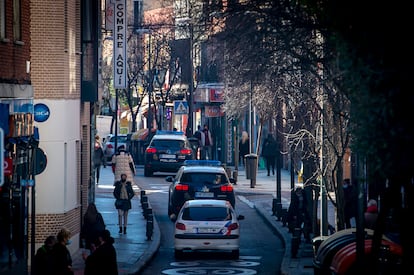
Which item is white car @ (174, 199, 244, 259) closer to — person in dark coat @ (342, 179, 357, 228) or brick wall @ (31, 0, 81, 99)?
person in dark coat @ (342, 179, 357, 228)

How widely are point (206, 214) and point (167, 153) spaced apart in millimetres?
21309

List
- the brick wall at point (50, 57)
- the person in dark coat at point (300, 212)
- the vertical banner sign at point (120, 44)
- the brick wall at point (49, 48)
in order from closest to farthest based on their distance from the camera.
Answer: the brick wall at point (50, 57)
the brick wall at point (49, 48)
the person in dark coat at point (300, 212)
the vertical banner sign at point (120, 44)

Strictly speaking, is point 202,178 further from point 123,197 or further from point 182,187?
point 123,197

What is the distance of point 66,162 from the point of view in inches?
996

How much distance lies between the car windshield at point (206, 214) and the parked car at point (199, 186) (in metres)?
5.32

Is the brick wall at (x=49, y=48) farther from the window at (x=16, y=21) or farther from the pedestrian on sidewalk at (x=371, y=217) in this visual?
the pedestrian on sidewalk at (x=371, y=217)

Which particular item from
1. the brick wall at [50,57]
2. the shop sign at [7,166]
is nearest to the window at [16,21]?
the brick wall at [50,57]

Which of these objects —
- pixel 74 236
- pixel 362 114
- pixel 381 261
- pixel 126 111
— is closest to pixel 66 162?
pixel 74 236

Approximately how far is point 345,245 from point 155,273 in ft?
20.9

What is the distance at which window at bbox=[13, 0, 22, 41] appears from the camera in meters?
22.3

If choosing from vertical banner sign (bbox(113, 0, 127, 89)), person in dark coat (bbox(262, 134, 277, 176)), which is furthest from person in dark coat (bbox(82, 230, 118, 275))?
person in dark coat (bbox(262, 134, 277, 176))

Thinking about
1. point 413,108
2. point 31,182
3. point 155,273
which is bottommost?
point 155,273

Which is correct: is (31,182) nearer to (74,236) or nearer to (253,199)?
(74,236)

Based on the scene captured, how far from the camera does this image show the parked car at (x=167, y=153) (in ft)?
156
